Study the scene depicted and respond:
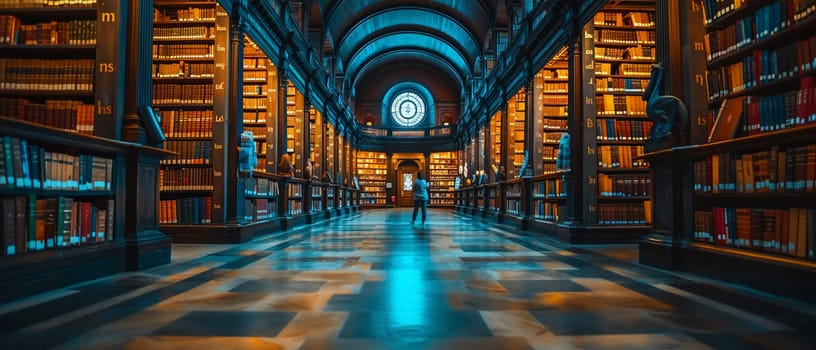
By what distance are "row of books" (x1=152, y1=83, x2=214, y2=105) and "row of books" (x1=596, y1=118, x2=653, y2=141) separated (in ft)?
20.0

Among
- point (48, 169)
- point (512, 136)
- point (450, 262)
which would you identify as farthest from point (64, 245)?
point (512, 136)

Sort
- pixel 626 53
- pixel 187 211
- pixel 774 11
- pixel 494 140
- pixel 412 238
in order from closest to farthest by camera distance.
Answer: pixel 774 11
pixel 187 211
pixel 626 53
pixel 412 238
pixel 494 140

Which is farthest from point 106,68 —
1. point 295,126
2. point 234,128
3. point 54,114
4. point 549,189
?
point 295,126

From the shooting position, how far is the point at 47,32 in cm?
455

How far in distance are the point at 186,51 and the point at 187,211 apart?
100 inches

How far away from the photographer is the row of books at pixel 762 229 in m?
3.09

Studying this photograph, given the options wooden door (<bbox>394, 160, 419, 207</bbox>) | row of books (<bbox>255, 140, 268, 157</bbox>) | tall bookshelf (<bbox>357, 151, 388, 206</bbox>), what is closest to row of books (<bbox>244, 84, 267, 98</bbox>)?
row of books (<bbox>255, 140, 268, 157</bbox>)

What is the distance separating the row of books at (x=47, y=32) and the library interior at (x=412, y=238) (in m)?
0.02

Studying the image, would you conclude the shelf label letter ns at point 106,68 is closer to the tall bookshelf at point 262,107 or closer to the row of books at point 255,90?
the tall bookshelf at point 262,107

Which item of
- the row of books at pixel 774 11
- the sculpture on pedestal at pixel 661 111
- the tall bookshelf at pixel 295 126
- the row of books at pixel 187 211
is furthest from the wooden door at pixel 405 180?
the row of books at pixel 774 11

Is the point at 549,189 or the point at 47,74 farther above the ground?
the point at 47,74

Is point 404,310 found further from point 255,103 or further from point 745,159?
point 255,103

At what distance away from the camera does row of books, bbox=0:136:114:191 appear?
9.72 feet

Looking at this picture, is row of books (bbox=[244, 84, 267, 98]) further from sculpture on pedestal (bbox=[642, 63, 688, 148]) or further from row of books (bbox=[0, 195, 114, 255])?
sculpture on pedestal (bbox=[642, 63, 688, 148])
